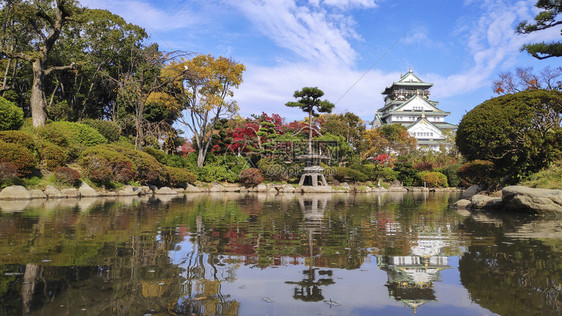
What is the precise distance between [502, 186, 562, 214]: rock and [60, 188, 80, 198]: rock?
659 inches

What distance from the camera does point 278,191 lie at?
26.1m

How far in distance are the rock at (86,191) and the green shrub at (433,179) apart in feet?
100.0

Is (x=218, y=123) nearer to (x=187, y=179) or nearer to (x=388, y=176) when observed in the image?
(x=187, y=179)

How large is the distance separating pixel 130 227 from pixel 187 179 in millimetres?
17456

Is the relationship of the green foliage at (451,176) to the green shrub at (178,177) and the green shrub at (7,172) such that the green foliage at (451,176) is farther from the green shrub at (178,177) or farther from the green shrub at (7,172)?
the green shrub at (7,172)

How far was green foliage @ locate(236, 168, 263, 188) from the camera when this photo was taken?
88.2ft

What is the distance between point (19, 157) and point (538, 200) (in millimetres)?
17743

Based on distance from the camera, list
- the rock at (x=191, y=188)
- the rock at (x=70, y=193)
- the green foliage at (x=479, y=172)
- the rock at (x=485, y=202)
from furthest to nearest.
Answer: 1. the rock at (x=191, y=188)
2. the rock at (x=70, y=193)
3. the green foliage at (x=479, y=172)
4. the rock at (x=485, y=202)

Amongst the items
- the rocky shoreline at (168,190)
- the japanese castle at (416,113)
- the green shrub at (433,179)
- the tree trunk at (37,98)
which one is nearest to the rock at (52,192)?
the rocky shoreline at (168,190)

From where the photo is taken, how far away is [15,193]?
41.0ft

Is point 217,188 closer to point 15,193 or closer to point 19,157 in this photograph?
point 19,157

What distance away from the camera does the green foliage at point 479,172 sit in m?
12.9

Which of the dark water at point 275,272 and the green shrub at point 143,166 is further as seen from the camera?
the green shrub at point 143,166

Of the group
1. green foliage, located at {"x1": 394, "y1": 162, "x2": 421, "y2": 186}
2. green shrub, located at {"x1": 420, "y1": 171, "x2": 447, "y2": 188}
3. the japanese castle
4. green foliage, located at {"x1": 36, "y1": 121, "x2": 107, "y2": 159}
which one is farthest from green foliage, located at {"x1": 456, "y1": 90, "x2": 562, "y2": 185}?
the japanese castle
